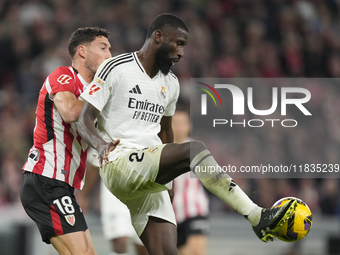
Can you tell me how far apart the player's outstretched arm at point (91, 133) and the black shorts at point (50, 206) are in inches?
24.4

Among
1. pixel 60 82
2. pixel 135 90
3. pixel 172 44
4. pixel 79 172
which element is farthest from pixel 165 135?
pixel 60 82

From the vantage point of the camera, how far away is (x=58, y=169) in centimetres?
430

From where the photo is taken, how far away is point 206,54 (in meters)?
10.9

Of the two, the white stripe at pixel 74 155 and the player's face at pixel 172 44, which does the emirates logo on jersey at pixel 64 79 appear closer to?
the white stripe at pixel 74 155

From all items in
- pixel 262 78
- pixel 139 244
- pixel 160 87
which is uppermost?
pixel 262 78

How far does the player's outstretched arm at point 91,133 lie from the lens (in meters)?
3.73

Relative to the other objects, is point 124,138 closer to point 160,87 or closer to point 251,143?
point 160,87

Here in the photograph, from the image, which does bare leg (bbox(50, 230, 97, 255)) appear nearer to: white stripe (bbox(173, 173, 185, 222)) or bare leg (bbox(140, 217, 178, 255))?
bare leg (bbox(140, 217, 178, 255))

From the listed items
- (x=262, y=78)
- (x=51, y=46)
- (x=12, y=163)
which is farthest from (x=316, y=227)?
(x=51, y=46)

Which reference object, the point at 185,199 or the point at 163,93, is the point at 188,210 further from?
the point at 163,93

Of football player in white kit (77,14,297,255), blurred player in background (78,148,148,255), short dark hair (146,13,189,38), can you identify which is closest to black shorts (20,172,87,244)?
football player in white kit (77,14,297,255)

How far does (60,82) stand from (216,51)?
716cm

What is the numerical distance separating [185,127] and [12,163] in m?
3.49

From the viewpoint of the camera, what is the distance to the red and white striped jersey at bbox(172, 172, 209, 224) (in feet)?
22.6
